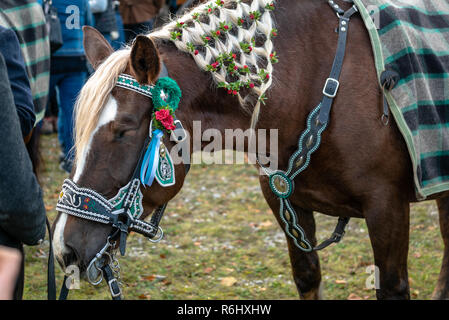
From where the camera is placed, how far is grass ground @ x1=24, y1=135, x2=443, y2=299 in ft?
12.0

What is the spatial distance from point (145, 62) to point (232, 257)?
2585mm

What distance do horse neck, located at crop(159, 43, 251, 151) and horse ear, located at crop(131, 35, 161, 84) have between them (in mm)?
126

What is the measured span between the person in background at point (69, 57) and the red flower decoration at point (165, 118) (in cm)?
270

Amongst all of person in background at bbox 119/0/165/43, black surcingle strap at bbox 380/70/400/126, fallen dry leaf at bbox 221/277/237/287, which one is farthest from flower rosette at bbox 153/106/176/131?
person in background at bbox 119/0/165/43

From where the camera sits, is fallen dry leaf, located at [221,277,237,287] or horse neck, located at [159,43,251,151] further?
fallen dry leaf, located at [221,277,237,287]

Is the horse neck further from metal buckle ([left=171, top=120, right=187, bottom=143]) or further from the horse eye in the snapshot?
the horse eye

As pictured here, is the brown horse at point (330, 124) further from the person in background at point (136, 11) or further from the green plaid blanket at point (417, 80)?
the person in background at point (136, 11)

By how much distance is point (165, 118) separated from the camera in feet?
6.37

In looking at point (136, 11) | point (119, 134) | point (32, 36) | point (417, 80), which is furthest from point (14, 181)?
point (136, 11)

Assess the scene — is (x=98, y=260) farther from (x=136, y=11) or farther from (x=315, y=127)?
(x=136, y=11)

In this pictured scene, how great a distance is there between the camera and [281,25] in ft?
7.40
